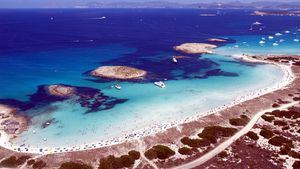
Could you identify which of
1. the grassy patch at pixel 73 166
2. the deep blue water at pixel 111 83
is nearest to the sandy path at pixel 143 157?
the grassy patch at pixel 73 166

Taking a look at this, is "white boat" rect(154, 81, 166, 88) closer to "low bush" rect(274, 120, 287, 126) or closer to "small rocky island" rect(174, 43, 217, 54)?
"low bush" rect(274, 120, 287, 126)

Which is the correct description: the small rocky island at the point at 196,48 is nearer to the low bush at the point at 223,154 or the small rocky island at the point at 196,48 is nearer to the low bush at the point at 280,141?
the low bush at the point at 280,141

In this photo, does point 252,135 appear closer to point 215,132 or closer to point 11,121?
point 215,132

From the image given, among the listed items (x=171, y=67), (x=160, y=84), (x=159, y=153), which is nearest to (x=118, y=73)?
(x=160, y=84)

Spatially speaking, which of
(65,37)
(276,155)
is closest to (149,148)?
(276,155)

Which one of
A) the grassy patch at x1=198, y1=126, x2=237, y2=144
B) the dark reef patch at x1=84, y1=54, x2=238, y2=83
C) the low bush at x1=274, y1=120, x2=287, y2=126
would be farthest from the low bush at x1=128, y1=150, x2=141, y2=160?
the dark reef patch at x1=84, y1=54, x2=238, y2=83
